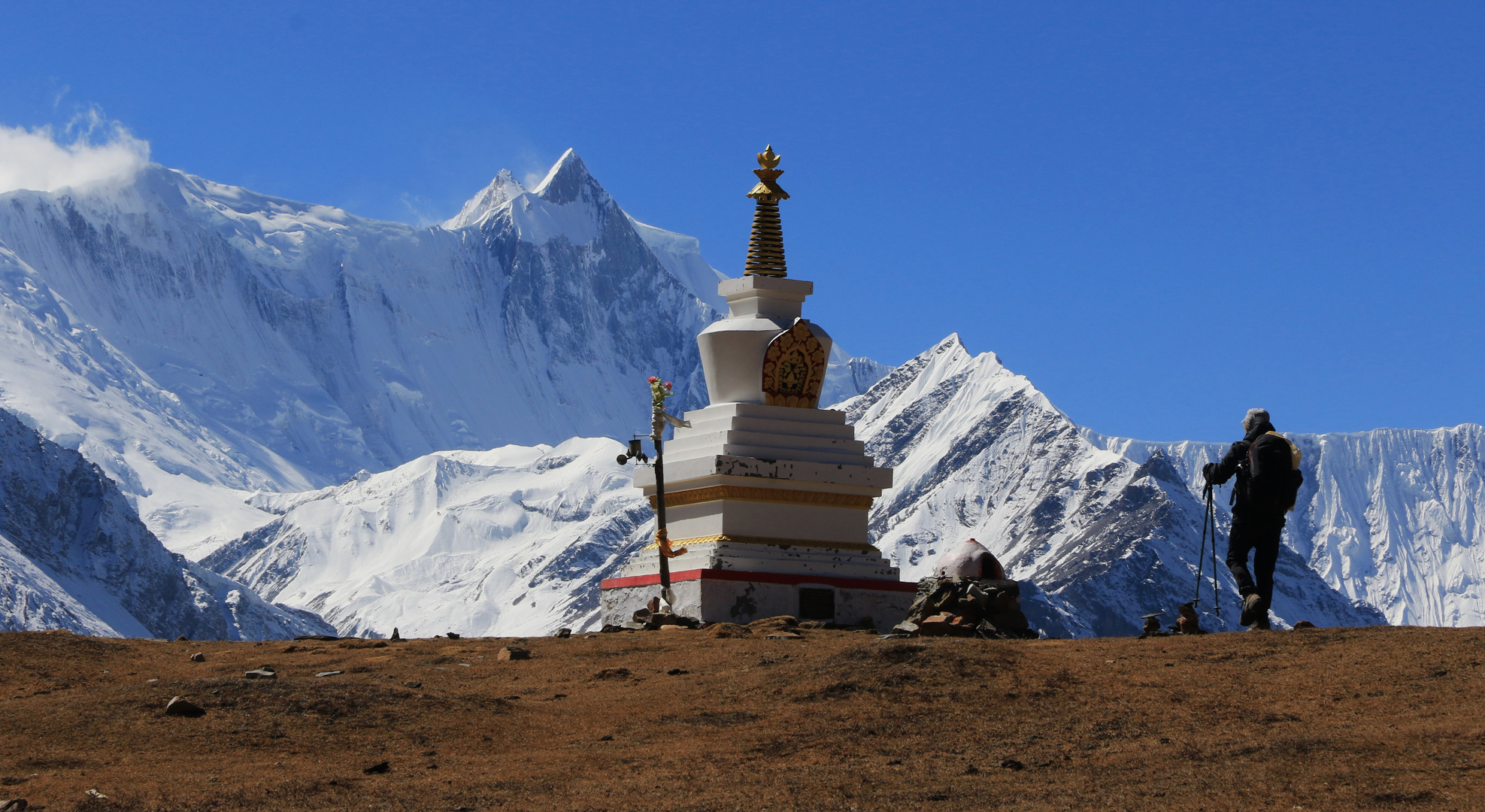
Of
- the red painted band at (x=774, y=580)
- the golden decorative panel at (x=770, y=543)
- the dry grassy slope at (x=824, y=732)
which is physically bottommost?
the dry grassy slope at (x=824, y=732)

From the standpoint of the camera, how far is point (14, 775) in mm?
21359

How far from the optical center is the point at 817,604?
39.4 meters

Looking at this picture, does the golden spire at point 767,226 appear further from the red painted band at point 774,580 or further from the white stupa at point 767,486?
the red painted band at point 774,580

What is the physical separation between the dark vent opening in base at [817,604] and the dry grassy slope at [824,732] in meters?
10.7

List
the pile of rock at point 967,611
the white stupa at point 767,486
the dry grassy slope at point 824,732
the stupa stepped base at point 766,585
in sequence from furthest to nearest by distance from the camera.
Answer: the white stupa at point 767,486 < the stupa stepped base at point 766,585 < the pile of rock at point 967,611 < the dry grassy slope at point 824,732

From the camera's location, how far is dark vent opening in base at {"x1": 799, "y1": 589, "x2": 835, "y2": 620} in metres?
39.2

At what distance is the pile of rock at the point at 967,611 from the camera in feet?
99.9

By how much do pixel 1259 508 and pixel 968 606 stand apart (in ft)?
20.2

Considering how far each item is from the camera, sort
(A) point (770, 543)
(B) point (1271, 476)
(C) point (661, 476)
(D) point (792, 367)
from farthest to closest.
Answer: (D) point (792, 367) < (A) point (770, 543) < (C) point (661, 476) < (B) point (1271, 476)

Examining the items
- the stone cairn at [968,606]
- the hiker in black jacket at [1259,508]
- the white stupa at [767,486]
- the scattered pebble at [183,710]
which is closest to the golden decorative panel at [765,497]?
the white stupa at [767,486]

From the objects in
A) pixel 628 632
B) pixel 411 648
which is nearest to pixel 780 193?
pixel 628 632

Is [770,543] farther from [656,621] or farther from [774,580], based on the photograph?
[656,621]

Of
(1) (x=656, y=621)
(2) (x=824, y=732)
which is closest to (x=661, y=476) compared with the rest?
(1) (x=656, y=621)

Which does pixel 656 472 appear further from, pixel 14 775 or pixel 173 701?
pixel 14 775
